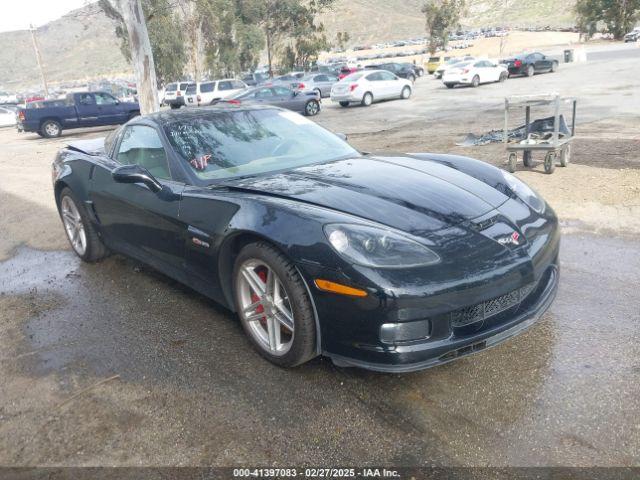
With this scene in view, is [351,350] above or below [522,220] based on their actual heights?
below

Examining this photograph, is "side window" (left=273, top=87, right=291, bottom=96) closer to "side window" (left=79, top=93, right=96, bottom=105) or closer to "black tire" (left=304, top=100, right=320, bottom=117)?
"black tire" (left=304, top=100, right=320, bottom=117)

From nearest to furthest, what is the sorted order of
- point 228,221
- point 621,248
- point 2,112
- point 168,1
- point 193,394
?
point 193,394, point 228,221, point 621,248, point 2,112, point 168,1

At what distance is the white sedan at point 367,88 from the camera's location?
75.9 feet

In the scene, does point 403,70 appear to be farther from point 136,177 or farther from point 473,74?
point 136,177

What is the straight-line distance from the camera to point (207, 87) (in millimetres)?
26984

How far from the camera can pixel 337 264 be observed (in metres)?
2.63

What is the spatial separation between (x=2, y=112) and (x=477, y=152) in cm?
3041

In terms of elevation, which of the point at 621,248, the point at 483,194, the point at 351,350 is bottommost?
the point at 621,248

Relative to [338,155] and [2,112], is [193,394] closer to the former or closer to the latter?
[338,155]

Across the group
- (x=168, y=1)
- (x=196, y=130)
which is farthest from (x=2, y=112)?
(x=196, y=130)

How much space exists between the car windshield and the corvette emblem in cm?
157

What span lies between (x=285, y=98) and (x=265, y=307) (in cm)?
1903

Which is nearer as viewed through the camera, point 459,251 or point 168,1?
point 459,251

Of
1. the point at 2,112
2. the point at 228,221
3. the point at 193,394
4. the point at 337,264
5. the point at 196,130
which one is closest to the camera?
the point at 337,264
